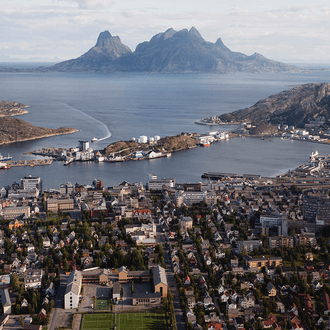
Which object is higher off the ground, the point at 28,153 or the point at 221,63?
the point at 221,63

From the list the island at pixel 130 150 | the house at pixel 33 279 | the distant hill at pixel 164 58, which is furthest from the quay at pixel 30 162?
the distant hill at pixel 164 58

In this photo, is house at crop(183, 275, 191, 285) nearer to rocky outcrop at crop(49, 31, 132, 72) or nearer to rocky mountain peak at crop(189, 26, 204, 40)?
rocky outcrop at crop(49, 31, 132, 72)

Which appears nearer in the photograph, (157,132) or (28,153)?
(28,153)

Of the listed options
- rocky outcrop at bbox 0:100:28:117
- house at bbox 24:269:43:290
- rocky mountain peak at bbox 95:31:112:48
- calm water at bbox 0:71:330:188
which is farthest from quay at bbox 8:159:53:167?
rocky mountain peak at bbox 95:31:112:48

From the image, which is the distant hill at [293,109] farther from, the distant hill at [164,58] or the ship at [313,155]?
the distant hill at [164,58]

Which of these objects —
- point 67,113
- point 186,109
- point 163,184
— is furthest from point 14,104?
point 163,184

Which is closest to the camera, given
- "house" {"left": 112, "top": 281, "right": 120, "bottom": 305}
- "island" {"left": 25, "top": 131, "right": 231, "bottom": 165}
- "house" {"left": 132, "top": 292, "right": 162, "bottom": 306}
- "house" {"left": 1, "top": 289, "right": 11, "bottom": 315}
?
"house" {"left": 1, "top": 289, "right": 11, "bottom": 315}

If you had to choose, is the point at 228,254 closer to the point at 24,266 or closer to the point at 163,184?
the point at 24,266
